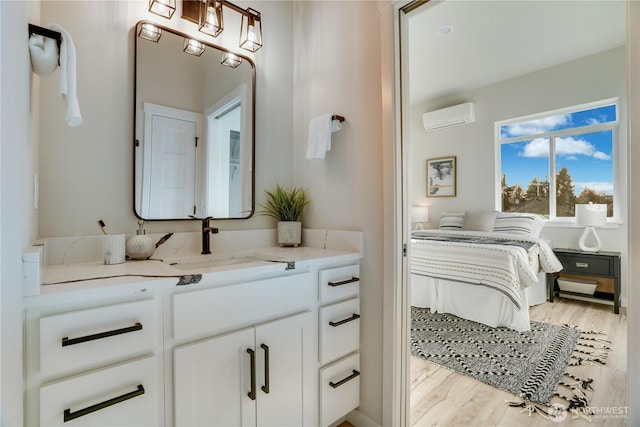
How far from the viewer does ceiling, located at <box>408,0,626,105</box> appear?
2.89 m

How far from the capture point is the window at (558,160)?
3947mm

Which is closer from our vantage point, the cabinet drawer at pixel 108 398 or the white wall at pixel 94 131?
the cabinet drawer at pixel 108 398

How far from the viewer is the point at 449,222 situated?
4875mm

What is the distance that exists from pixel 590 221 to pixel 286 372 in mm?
4037

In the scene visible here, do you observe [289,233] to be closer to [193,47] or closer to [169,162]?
[169,162]

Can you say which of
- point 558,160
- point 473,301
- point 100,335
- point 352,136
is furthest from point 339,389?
point 558,160

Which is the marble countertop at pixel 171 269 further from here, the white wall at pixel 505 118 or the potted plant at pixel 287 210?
the white wall at pixel 505 118

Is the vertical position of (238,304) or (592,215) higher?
(592,215)

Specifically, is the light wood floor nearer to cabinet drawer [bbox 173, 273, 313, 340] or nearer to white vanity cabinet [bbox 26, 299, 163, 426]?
cabinet drawer [bbox 173, 273, 313, 340]

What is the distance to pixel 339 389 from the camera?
5.13 feet

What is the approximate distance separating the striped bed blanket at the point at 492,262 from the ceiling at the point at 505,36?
2.13 m

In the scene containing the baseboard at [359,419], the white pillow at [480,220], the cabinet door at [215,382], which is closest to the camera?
the cabinet door at [215,382]

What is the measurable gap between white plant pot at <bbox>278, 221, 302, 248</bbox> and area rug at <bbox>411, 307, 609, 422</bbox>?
53.3 inches

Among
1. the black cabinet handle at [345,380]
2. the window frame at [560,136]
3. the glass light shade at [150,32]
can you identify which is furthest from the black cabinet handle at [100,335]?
the window frame at [560,136]
